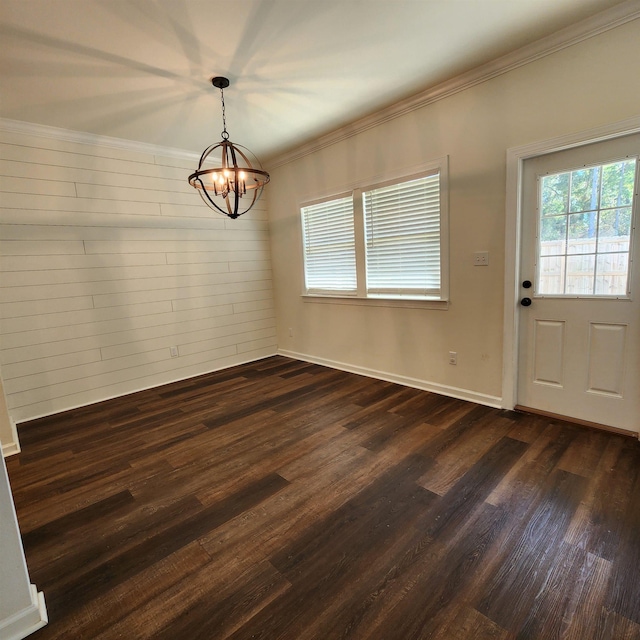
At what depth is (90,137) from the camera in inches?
140

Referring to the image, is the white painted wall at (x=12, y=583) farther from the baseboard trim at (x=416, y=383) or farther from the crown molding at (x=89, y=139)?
the crown molding at (x=89, y=139)

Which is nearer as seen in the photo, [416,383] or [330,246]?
[416,383]

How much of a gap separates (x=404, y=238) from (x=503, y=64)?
1537mm

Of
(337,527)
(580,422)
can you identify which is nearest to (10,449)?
(337,527)

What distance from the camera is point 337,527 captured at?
182 cm

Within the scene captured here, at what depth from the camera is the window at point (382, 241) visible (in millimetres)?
3311

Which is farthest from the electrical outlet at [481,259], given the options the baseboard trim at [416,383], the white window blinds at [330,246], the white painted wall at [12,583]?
the white painted wall at [12,583]

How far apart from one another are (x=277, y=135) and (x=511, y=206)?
258 cm

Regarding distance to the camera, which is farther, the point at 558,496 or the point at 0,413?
the point at 0,413

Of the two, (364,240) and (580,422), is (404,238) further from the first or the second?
(580,422)

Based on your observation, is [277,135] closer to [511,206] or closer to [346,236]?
[346,236]

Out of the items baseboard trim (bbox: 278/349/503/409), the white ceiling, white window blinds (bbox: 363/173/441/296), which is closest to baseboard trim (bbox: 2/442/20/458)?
the white ceiling

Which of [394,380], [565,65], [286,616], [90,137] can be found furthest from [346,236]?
[286,616]

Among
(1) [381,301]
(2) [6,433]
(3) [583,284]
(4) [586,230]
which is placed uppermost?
(4) [586,230]
